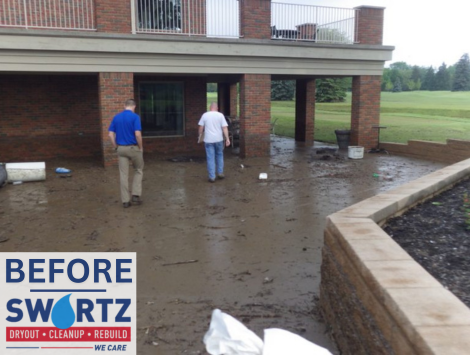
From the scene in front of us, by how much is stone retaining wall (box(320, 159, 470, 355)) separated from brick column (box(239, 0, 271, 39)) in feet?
33.7

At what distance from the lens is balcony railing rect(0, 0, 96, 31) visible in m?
12.5

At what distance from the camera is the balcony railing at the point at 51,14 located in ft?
41.0

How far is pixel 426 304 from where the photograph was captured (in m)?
2.57

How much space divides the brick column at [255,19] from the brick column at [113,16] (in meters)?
3.39

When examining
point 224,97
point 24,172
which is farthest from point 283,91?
point 24,172

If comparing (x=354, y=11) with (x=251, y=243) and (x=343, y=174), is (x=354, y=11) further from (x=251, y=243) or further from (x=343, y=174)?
(x=251, y=243)

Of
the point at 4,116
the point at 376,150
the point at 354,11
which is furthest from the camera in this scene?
the point at 376,150

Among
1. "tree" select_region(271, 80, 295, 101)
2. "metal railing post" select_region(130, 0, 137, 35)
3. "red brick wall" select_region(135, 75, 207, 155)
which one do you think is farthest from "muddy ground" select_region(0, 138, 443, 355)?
"tree" select_region(271, 80, 295, 101)

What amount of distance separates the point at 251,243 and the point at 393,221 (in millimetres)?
2238

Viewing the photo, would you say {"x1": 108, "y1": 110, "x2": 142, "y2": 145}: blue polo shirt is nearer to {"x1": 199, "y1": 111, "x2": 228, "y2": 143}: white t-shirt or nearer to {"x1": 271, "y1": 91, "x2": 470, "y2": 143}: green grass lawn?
{"x1": 199, "y1": 111, "x2": 228, "y2": 143}: white t-shirt

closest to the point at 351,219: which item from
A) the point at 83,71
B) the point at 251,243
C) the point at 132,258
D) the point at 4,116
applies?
the point at 251,243

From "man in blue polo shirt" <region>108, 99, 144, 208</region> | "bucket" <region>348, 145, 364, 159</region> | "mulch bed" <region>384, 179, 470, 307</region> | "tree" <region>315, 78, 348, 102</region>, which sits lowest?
"bucket" <region>348, 145, 364, 159</region>

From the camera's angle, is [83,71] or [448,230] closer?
[448,230]

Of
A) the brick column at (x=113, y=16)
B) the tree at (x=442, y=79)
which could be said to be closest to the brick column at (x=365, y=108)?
the brick column at (x=113, y=16)
